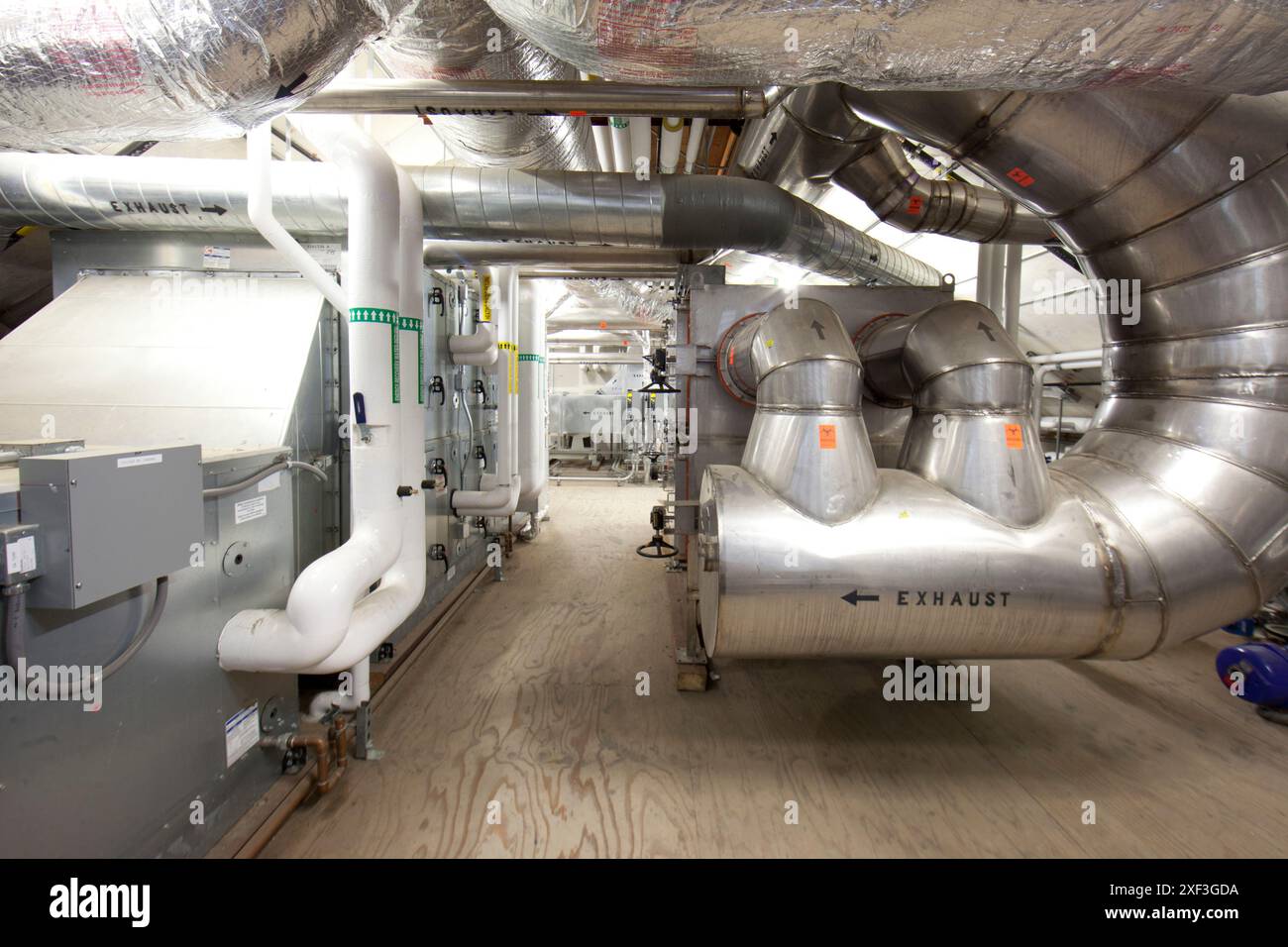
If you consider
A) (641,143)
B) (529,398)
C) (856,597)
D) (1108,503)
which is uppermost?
(641,143)

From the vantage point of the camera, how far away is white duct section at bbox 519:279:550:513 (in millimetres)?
4336

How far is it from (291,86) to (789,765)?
7.62 ft

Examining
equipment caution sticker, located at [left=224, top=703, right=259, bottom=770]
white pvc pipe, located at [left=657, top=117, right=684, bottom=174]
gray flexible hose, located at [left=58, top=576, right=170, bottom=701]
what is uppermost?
white pvc pipe, located at [left=657, top=117, right=684, bottom=174]

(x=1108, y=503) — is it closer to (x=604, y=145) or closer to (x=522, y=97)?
(x=522, y=97)

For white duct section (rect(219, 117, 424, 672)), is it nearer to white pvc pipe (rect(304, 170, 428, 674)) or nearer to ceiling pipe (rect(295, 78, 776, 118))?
white pvc pipe (rect(304, 170, 428, 674))

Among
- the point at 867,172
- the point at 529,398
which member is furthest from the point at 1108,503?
the point at 529,398

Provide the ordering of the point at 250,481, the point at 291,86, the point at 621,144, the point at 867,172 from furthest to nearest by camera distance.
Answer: the point at 621,144 → the point at 867,172 → the point at 250,481 → the point at 291,86

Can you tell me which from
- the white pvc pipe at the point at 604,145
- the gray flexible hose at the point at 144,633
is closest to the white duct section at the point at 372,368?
the gray flexible hose at the point at 144,633

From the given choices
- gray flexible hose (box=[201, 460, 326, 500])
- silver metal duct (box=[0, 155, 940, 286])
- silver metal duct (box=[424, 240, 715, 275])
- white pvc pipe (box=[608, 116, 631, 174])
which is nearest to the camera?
gray flexible hose (box=[201, 460, 326, 500])

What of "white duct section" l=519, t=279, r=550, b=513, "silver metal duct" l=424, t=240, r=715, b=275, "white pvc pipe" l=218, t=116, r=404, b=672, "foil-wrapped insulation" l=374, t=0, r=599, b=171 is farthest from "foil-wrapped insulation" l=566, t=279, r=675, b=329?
"white pvc pipe" l=218, t=116, r=404, b=672

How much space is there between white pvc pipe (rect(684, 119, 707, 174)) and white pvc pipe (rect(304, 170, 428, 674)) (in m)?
1.44

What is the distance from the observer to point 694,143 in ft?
9.73

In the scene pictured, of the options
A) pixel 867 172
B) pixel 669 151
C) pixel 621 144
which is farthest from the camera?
pixel 669 151
